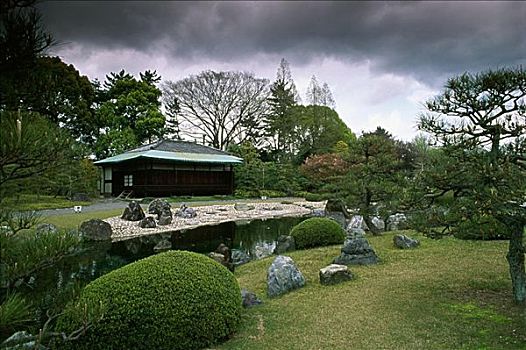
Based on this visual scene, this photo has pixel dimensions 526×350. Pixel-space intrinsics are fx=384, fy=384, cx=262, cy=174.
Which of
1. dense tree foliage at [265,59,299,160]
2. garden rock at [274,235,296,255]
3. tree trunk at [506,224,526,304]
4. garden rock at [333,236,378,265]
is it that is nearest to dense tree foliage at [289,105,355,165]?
dense tree foliage at [265,59,299,160]

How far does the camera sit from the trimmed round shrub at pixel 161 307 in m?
3.06

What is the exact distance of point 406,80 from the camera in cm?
642

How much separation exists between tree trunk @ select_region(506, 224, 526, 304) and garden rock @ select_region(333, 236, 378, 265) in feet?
7.51

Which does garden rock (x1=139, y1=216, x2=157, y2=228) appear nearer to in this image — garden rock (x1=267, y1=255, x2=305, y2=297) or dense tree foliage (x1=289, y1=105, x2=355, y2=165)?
garden rock (x1=267, y1=255, x2=305, y2=297)

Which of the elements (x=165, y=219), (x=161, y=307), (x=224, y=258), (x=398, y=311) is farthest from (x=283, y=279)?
(x=165, y=219)

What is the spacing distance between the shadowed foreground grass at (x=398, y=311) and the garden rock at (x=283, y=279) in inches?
5.0

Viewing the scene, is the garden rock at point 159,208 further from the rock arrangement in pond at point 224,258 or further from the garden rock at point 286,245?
the garden rock at point 286,245

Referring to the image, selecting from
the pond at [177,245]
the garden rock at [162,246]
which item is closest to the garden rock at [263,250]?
the pond at [177,245]

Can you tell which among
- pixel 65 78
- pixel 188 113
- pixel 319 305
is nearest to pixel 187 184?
pixel 188 113

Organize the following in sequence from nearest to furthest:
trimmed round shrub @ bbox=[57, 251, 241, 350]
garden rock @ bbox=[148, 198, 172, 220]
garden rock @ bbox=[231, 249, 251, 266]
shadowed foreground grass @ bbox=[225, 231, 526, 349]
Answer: trimmed round shrub @ bbox=[57, 251, 241, 350], shadowed foreground grass @ bbox=[225, 231, 526, 349], garden rock @ bbox=[231, 249, 251, 266], garden rock @ bbox=[148, 198, 172, 220]

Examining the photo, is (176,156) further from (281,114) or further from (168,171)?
(281,114)

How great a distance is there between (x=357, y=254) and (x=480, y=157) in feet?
9.79

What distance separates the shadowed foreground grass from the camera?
10.8 feet

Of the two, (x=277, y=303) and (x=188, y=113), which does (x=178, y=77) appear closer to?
(x=188, y=113)
